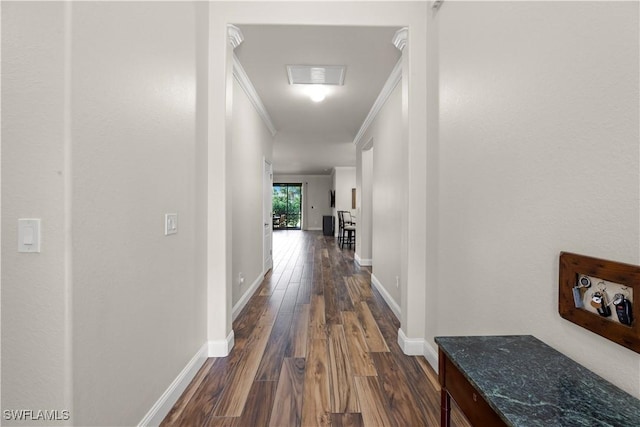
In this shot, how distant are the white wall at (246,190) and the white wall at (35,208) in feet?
5.18

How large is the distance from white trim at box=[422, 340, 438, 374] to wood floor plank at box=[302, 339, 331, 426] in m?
0.77

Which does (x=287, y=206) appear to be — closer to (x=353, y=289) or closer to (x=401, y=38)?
(x=353, y=289)

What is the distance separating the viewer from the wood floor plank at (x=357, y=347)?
200 cm

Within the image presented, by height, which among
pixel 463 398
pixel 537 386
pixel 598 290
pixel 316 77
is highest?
pixel 316 77

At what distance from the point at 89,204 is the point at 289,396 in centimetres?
151

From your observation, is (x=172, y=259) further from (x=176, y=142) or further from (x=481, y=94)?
(x=481, y=94)

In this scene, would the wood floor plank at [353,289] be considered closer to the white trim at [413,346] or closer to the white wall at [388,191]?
the white wall at [388,191]

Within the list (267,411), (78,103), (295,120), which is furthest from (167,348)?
(295,120)

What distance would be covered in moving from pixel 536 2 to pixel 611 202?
871mm

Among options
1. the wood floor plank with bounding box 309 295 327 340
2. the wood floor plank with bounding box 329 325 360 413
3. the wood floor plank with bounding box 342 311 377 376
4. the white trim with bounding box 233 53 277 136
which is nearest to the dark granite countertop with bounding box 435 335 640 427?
the wood floor plank with bounding box 329 325 360 413

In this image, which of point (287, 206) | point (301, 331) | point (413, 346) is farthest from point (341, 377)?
point (287, 206)

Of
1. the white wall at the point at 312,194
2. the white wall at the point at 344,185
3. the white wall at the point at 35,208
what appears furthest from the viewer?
the white wall at the point at 312,194

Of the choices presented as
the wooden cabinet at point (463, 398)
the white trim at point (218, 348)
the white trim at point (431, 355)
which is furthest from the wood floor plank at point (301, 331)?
the wooden cabinet at point (463, 398)

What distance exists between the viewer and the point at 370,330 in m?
2.65
